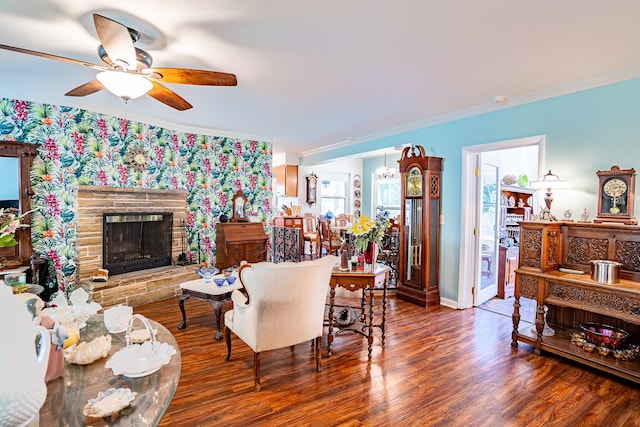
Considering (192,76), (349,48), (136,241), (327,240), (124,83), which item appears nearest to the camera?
(124,83)

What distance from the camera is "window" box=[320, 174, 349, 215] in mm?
9062

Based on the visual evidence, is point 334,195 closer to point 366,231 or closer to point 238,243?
point 238,243

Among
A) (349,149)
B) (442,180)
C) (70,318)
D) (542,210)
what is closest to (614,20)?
(542,210)

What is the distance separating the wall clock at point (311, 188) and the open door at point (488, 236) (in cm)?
Result: 460

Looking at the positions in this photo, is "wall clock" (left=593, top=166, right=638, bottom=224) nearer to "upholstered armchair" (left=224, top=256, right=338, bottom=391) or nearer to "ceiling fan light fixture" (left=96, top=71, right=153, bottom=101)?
"upholstered armchair" (left=224, top=256, right=338, bottom=391)

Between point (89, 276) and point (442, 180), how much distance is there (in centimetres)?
479

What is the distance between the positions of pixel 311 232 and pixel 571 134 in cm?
553

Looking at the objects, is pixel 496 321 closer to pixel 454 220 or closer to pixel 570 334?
pixel 570 334

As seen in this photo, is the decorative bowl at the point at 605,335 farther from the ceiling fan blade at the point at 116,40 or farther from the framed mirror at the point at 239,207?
the framed mirror at the point at 239,207

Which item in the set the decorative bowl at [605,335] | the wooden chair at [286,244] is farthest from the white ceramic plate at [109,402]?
the wooden chair at [286,244]

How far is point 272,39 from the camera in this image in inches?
92.7

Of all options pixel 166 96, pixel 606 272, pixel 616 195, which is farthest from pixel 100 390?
pixel 616 195

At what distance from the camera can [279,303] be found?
93.8 inches

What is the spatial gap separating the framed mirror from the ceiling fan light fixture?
3.55 meters
